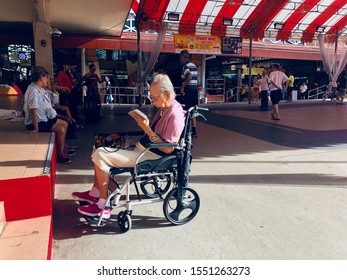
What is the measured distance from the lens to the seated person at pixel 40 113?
405 cm

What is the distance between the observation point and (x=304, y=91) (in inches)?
795

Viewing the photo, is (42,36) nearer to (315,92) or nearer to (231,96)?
(231,96)

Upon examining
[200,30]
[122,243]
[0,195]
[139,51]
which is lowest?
[122,243]

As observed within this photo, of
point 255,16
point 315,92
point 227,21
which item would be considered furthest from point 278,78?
point 315,92

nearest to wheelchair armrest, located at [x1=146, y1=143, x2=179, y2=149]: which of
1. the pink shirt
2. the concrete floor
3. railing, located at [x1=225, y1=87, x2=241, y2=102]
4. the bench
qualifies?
the concrete floor

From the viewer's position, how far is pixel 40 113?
4238 millimetres

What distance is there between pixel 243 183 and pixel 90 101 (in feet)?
16.6

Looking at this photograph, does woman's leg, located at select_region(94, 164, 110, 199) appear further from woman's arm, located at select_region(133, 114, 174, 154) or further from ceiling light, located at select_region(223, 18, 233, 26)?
ceiling light, located at select_region(223, 18, 233, 26)

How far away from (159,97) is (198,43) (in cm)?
1218

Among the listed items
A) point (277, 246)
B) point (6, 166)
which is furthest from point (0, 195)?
point (277, 246)

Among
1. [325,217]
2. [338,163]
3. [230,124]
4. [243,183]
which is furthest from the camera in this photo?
[230,124]

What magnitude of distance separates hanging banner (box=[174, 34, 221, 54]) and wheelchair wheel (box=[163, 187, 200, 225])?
11581 mm

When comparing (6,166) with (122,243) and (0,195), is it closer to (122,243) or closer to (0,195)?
(0,195)

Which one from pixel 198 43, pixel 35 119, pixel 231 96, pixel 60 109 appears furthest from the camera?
pixel 231 96
